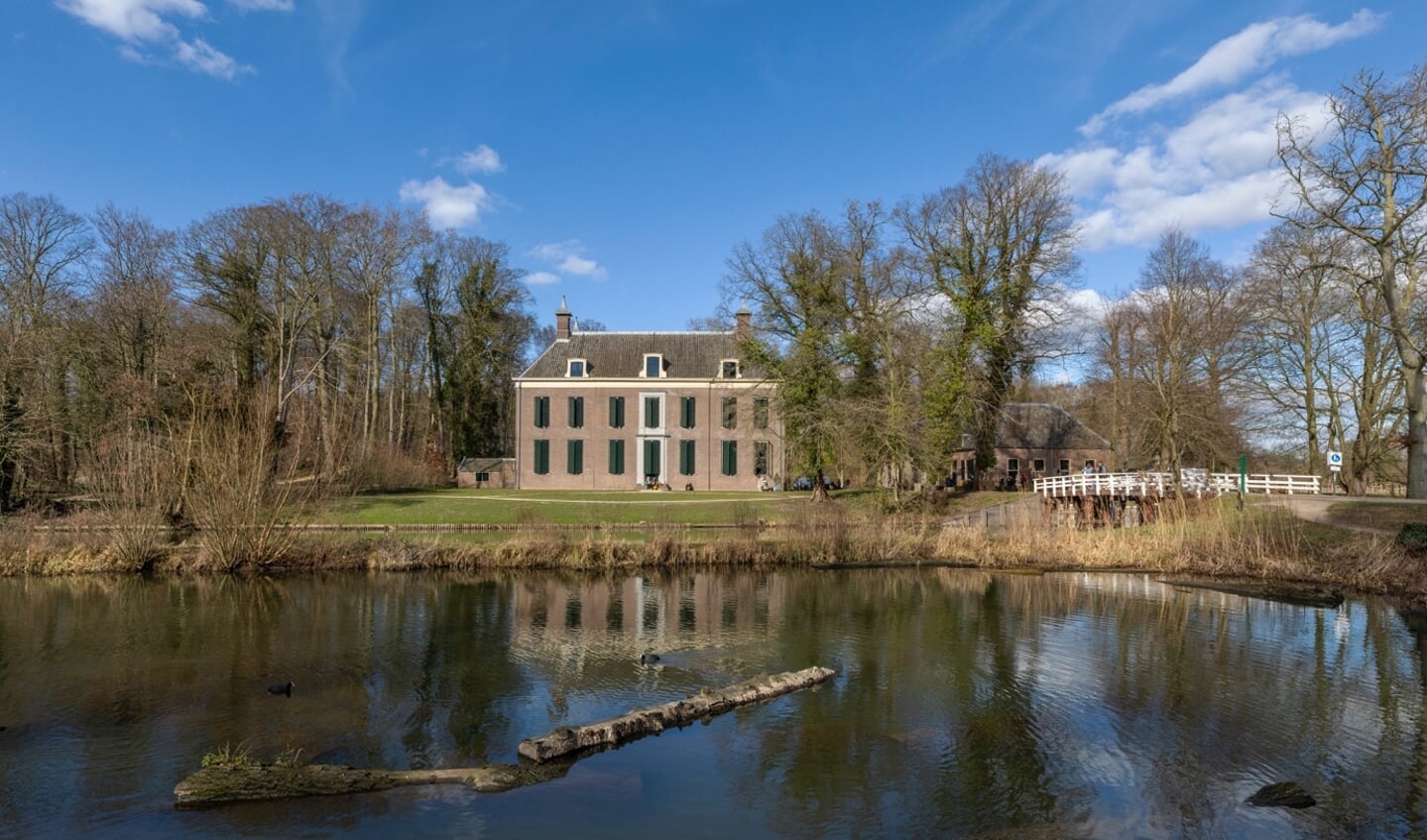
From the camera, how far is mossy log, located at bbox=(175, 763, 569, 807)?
19.1 feet

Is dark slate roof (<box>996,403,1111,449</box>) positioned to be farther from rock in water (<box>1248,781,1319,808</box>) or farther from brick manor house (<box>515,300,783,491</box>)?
rock in water (<box>1248,781,1319,808</box>)

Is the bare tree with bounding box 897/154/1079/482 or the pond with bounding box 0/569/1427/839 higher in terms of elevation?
the bare tree with bounding box 897/154/1079/482

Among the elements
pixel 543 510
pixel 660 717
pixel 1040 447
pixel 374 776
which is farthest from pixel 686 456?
pixel 374 776

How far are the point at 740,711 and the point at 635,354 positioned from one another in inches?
1131

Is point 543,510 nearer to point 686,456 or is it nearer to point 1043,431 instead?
point 686,456

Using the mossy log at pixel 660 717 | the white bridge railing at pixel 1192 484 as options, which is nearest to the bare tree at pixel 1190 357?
the white bridge railing at pixel 1192 484

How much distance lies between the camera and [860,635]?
37.5 feet

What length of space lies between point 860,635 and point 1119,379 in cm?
2360

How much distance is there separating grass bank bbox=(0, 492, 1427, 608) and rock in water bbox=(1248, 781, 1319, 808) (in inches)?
400

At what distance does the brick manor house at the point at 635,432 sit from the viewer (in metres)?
34.7

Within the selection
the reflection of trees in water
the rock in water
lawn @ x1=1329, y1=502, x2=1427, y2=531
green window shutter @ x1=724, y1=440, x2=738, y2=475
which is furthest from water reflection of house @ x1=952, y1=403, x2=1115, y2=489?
the rock in water

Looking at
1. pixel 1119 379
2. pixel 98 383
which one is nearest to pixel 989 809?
pixel 98 383

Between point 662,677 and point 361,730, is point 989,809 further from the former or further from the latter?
point 361,730

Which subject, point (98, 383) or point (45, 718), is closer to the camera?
point (45, 718)
